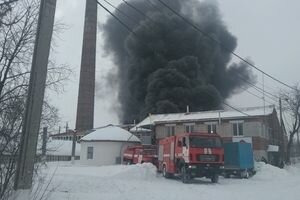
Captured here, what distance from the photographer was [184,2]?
247 ft

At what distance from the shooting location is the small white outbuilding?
132ft

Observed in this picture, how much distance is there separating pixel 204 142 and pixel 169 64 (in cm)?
3743

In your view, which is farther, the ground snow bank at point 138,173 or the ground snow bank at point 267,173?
the ground snow bank at point 267,173

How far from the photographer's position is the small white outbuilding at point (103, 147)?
4012 cm

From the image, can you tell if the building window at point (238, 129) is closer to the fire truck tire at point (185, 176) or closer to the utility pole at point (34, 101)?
the fire truck tire at point (185, 176)

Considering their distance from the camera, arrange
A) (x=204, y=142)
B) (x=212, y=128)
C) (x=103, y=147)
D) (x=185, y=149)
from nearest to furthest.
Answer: (x=185, y=149) → (x=204, y=142) → (x=212, y=128) → (x=103, y=147)

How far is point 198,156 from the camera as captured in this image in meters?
22.1

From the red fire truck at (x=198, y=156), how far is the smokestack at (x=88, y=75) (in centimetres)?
3235

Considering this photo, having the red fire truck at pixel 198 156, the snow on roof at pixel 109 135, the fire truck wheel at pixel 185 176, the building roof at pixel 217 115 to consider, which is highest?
the building roof at pixel 217 115

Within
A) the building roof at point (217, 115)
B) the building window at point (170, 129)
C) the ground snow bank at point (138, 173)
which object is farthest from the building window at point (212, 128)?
the ground snow bank at point (138, 173)

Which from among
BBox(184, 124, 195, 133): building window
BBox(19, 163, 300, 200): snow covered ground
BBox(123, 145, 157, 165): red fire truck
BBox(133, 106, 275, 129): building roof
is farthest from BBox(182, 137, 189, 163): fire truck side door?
BBox(184, 124, 195, 133): building window

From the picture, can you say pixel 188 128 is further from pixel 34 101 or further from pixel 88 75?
pixel 34 101

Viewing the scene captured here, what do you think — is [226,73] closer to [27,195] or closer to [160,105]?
[160,105]

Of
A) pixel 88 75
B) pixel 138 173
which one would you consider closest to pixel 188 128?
pixel 138 173
